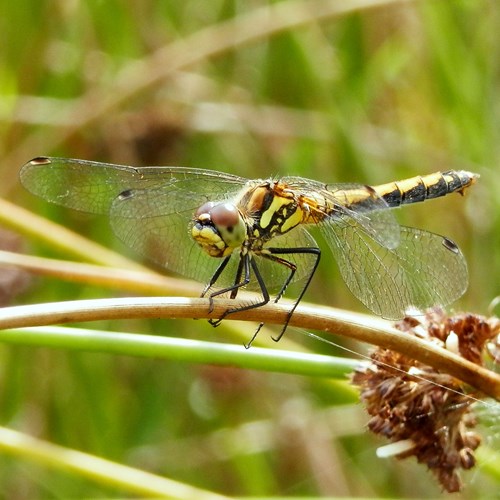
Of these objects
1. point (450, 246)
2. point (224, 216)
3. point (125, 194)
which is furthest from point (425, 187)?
point (125, 194)

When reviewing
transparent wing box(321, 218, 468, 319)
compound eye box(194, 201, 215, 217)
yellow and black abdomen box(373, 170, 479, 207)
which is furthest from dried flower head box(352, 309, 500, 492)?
yellow and black abdomen box(373, 170, 479, 207)

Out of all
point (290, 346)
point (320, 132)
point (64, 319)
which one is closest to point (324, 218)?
point (290, 346)

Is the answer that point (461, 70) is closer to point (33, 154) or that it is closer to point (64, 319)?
point (33, 154)

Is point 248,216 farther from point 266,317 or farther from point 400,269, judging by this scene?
point 266,317

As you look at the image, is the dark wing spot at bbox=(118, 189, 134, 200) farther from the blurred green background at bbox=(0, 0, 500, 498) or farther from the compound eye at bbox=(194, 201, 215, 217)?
the blurred green background at bbox=(0, 0, 500, 498)

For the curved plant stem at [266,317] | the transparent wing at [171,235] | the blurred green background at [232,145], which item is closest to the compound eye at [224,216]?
the transparent wing at [171,235]

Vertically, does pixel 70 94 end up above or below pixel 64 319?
below
